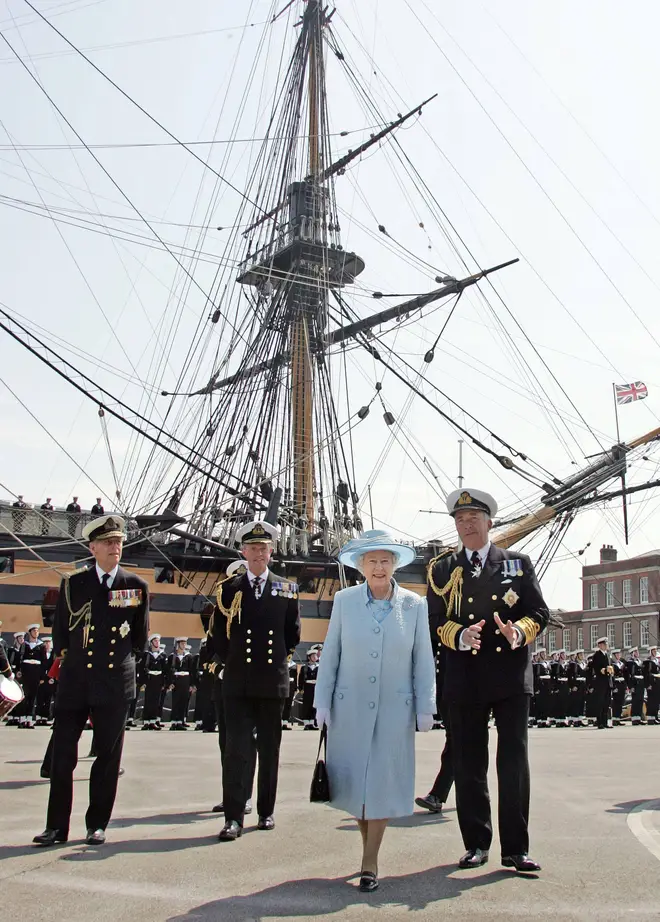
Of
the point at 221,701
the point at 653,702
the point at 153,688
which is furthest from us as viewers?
the point at 653,702

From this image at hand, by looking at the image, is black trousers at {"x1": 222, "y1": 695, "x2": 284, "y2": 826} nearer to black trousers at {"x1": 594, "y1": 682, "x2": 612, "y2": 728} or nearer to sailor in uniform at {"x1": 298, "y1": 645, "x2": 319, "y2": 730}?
sailor in uniform at {"x1": 298, "y1": 645, "x2": 319, "y2": 730}

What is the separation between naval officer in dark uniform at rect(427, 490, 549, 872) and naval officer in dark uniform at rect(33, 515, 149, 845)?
71.0 inches

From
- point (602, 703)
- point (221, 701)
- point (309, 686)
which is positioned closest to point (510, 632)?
point (221, 701)

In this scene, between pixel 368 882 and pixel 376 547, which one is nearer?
pixel 368 882

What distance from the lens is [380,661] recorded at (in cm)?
457

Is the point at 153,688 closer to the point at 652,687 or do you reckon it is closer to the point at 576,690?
the point at 576,690

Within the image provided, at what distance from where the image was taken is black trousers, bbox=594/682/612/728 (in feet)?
63.4

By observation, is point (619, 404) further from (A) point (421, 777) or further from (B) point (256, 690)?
(B) point (256, 690)

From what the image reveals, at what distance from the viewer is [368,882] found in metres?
4.21

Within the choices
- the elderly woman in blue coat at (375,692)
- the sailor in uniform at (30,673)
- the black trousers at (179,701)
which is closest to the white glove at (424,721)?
the elderly woman in blue coat at (375,692)

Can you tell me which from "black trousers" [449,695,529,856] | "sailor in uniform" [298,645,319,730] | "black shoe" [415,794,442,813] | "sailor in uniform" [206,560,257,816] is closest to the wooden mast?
"sailor in uniform" [298,645,319,730]

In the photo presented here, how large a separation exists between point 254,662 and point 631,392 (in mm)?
22445

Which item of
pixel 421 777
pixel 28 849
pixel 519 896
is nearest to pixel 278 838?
pixel 28 849

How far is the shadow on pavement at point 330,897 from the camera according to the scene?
3.80 m
